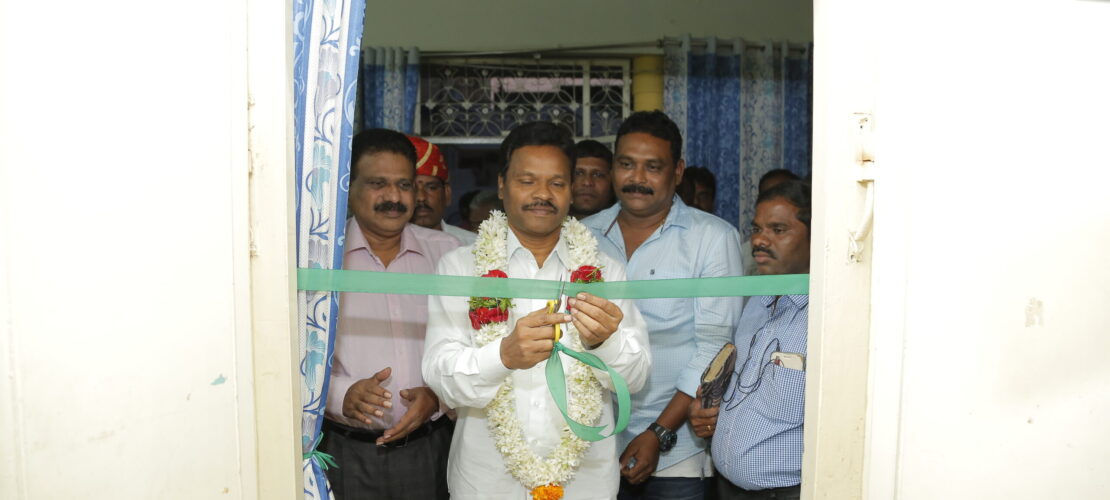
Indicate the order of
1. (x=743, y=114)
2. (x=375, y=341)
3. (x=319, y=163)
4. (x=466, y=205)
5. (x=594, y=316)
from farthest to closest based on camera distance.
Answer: (x=743, y=114) → (x=466, y=205) → (x=375, y=341) → (x=594, y=316) → (x=319, y=163)

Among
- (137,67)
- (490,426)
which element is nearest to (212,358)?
(137,67)

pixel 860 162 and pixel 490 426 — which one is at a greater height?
pixel 860 162

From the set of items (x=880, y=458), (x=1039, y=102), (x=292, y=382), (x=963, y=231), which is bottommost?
(x=880, y=458)

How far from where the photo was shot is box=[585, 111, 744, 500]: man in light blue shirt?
2.97 meters

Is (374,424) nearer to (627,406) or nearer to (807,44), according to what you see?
(627,406)

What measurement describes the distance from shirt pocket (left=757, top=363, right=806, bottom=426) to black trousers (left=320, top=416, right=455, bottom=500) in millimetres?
1210

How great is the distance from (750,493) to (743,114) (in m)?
4.40

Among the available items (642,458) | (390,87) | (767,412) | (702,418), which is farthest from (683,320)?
(390,87)

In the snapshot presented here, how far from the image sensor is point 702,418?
9.37 ft

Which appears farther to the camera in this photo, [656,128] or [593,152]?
[593,152]

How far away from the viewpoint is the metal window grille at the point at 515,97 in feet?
20.7

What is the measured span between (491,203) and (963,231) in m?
3.64

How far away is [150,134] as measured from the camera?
1.66 meters

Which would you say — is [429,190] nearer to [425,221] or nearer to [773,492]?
[425,221]
